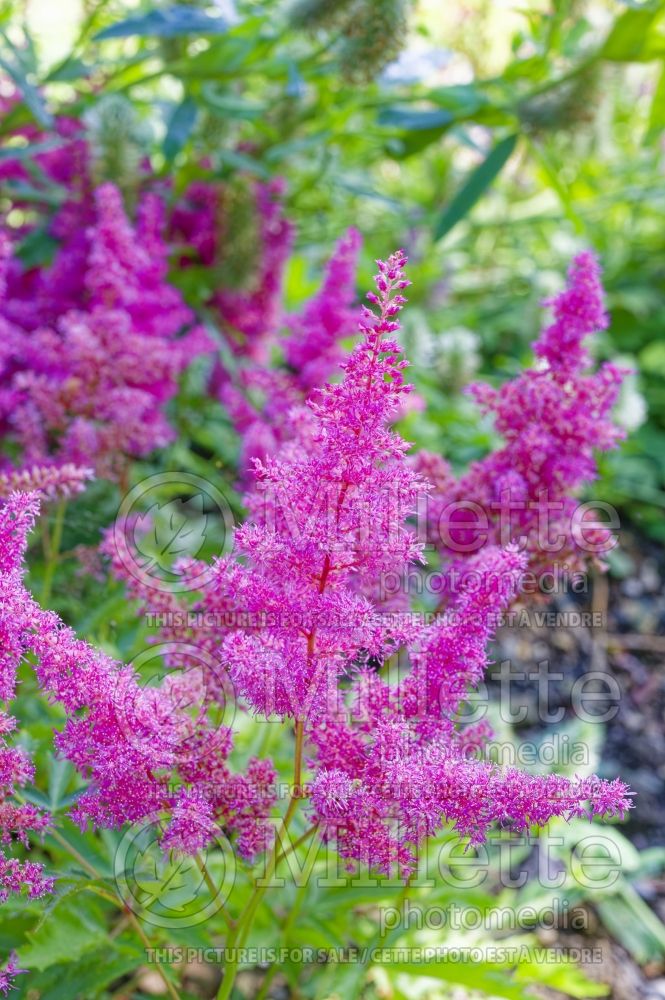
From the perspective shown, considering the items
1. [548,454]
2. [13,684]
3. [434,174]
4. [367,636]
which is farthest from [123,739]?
[434,174]

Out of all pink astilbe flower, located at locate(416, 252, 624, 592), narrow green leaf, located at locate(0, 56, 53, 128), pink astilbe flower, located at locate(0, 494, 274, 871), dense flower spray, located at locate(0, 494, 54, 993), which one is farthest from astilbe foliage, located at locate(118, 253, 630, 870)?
narrow green leaf, located at locate(0, 56, 53, 128)

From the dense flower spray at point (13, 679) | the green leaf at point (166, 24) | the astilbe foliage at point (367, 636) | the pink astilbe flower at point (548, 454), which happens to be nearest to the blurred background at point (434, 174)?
the green leaf at point (166, 24)

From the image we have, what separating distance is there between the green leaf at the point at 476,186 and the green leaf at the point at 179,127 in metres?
0.69

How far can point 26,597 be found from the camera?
3.95 ft

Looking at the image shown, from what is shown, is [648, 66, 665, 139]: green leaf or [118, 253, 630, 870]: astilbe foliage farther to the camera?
[648, 66, 665, 139]: green leaf

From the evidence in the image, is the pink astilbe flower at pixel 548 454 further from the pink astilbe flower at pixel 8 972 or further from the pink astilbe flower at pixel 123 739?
the pink astilbe flower at pixel 8 972

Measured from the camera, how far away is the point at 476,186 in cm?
277

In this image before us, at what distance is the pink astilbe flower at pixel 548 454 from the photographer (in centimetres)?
163

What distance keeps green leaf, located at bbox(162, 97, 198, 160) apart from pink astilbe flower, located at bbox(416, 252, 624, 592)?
1.25 m

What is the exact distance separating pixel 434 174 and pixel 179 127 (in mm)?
2054

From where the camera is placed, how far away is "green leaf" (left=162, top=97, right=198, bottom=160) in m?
2.55

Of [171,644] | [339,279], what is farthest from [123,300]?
[171,644]

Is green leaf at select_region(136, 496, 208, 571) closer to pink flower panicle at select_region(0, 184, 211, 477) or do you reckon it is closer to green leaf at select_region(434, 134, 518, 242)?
pink flower panicle at select_region(0, 184, 211, 477)

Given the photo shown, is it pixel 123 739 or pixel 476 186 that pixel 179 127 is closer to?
pixel 476 186
